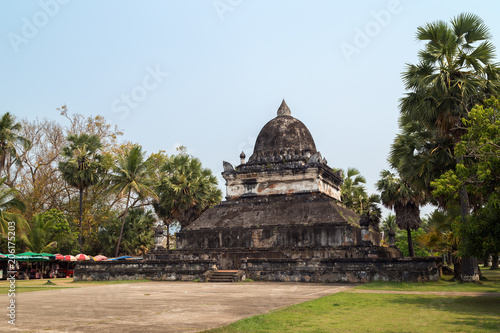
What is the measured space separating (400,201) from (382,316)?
2370cm

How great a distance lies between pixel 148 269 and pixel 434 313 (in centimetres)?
1602

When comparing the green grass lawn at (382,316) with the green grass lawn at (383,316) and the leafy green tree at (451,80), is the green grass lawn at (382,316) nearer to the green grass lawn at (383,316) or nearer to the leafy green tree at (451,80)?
the green grass lawn at (383,316)

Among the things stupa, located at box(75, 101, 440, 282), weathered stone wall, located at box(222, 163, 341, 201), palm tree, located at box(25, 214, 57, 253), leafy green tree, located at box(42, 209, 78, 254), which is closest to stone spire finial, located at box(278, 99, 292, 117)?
stupa, located at box(75, 101, 440, 282)

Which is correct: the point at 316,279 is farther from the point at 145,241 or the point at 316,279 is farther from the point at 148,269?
the point at 145,241

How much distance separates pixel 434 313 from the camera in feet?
31.0

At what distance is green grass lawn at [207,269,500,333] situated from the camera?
25.0 feet

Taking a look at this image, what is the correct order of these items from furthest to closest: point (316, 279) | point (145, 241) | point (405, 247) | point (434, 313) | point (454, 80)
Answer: point (405, 247) → point (145, 241) → point (316, 279) → point (454, 80) → point (434, 313)

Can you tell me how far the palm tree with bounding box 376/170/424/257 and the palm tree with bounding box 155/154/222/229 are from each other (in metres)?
14.0

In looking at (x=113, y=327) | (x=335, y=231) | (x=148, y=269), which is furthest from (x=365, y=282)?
(x=113, y=327)

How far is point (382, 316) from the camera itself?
9094mm

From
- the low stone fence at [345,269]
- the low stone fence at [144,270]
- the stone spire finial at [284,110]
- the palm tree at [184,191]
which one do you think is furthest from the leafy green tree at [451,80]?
the palm tree at [184,191]

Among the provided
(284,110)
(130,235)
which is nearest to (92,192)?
(130,235)

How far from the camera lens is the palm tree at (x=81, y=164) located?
1405 inches

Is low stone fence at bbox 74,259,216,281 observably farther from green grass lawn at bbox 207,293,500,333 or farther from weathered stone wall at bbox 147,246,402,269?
green grass lawn at bbox 207,293,500,333
